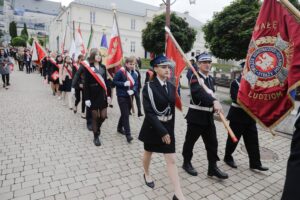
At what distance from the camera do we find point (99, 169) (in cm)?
450

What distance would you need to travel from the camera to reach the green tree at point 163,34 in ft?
54.9

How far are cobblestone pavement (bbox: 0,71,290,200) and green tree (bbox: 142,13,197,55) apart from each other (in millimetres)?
10741

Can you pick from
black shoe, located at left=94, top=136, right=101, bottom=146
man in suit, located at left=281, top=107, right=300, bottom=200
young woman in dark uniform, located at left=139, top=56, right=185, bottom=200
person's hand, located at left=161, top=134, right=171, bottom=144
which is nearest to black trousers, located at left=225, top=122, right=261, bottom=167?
young woman in dark uniform, located at left=139, top=56, right=185, bottom=200

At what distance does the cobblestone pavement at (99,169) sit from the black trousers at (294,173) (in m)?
2.09

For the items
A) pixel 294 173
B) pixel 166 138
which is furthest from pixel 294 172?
pixel 166 138

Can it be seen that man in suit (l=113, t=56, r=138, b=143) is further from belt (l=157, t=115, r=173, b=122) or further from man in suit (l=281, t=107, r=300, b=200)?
man in suit (l=281, t=107, r=300, b=200)

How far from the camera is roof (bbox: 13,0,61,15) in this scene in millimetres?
103406

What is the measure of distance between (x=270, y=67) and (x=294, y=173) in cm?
229

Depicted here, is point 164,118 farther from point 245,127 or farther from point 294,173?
point 294,173

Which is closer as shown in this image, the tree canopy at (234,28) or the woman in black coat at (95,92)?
the woman in black coat at (95,92)

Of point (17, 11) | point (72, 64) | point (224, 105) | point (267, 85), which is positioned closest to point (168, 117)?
point (267, 85)

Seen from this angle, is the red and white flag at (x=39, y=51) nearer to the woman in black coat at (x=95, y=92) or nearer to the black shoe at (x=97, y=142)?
the woman in black coat at (x=95, y=92)

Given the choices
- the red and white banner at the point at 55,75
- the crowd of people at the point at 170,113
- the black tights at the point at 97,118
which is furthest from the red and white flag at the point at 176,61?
the red and white banner at the point at 55,75

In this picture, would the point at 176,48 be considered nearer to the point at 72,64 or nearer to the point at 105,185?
the point at 105,185
